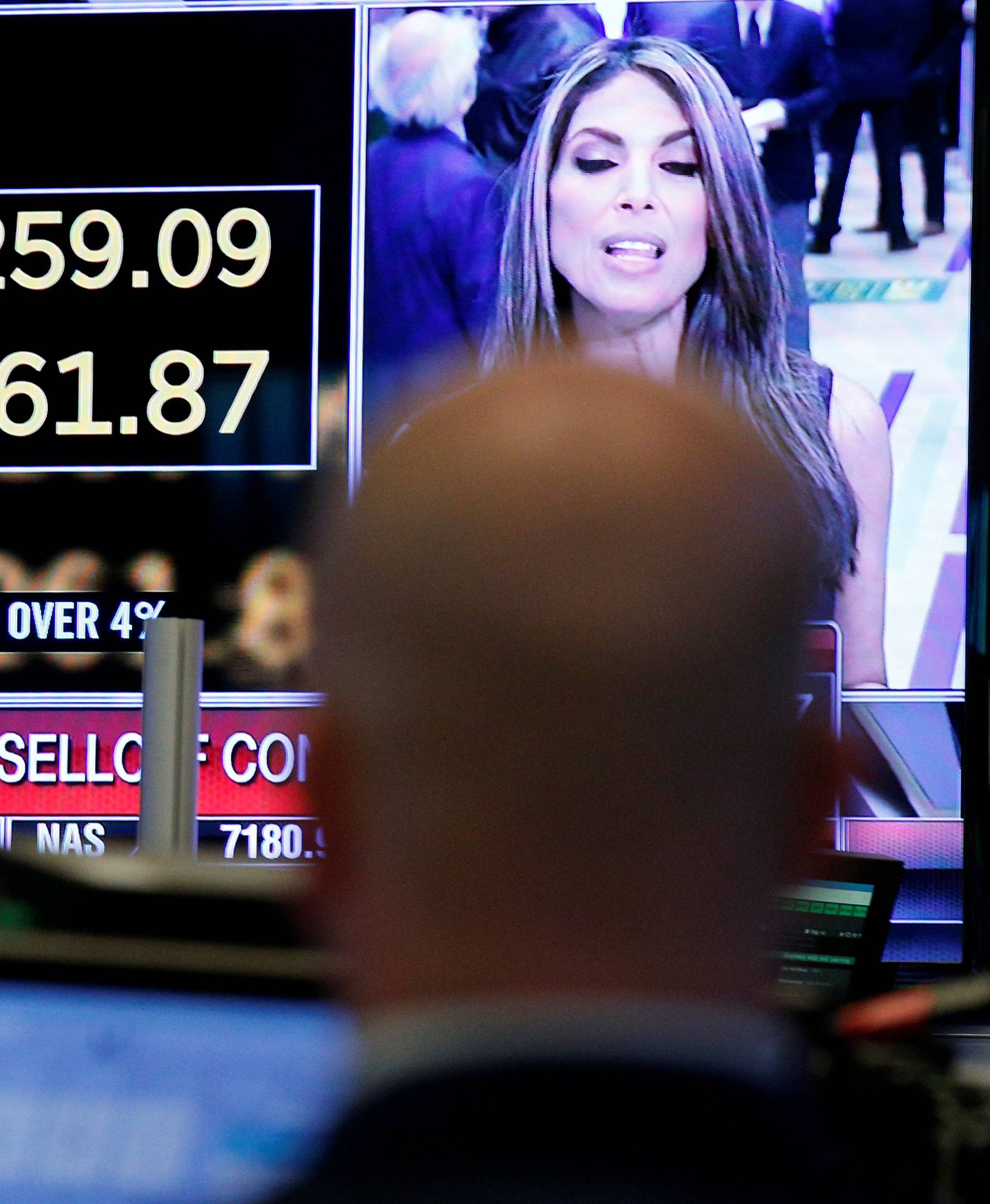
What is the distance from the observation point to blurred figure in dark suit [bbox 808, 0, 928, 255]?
2699mm

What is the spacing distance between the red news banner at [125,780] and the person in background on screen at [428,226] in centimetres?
58

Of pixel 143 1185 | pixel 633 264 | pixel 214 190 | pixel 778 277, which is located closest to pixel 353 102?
pixel 214 190

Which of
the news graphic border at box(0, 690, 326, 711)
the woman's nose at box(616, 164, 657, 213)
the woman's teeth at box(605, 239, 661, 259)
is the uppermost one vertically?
the woman's nose at box(616, 164, 657, 213)

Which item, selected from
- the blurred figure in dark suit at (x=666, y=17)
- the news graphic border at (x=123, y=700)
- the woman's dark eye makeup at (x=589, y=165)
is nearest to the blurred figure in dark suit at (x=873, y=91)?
the blurred figure in dark suit at (x=666, y=17)

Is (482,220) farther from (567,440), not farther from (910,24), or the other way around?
(567,440)

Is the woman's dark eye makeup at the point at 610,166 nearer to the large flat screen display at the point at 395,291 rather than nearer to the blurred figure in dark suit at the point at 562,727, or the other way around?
the large flat screen display at the point at 395,291

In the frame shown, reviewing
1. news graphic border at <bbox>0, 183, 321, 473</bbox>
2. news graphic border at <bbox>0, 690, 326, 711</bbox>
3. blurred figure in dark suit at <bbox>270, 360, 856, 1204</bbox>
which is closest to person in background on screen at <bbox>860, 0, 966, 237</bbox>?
news graphic border at <bbox>0, 183, 321, 473</bbox>

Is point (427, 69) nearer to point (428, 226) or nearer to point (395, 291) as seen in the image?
point (428, 226)

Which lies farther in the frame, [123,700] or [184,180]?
[184,180]

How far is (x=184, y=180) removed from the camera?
282 cm

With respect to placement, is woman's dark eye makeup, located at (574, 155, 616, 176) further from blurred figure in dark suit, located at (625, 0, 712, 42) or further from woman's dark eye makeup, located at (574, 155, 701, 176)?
blurred figure in dark suit, located at (625, 0, 712, 42)

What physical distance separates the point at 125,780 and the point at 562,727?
7.82 ft

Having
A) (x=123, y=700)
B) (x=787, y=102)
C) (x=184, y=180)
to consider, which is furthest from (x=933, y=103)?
(x=123, y=700)

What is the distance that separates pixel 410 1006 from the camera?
43 centimetres
